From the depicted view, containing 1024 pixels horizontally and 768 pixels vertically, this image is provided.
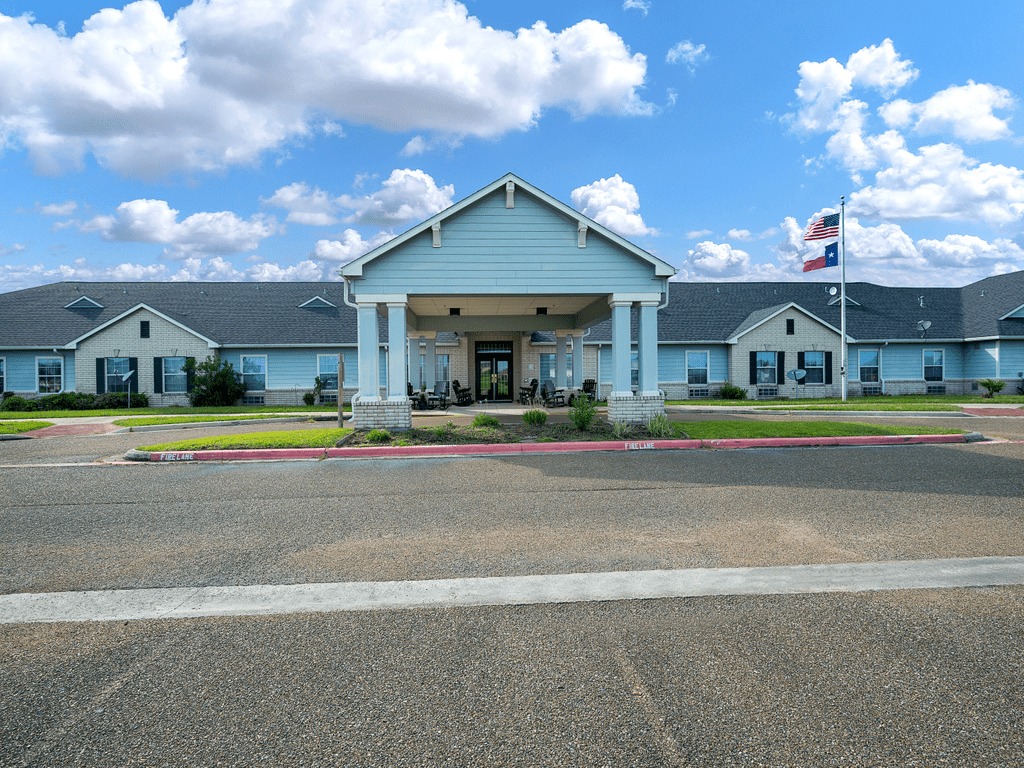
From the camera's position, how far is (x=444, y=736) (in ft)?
9.07

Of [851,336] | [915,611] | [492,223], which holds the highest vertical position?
[492,223]

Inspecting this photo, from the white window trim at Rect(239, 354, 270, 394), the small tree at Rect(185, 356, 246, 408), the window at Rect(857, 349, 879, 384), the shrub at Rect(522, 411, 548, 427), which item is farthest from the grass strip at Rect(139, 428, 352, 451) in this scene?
the window at Rect(857, 349, 879, 384)

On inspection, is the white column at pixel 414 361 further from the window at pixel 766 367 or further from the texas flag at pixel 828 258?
the texas flag at pixel 828 258

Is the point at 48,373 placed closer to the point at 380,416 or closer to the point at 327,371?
the point at 327,371

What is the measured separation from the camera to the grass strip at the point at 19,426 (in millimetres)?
16816

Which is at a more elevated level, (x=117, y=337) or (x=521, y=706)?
(x=117, y=337)

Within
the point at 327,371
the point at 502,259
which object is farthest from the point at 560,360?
the point at 327,371

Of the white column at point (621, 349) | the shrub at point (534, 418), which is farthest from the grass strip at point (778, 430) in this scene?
the shrub at point (534, 418)

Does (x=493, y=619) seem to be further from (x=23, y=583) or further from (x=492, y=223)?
(x=492, y=223)

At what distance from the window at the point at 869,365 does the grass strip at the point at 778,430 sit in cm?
1711

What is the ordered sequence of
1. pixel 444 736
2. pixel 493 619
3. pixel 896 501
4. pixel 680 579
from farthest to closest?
1. pixel 896 501
2. pixel 680 579
3. pixel 493 619
4. pixel 444 736

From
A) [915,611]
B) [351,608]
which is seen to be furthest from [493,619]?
[915,611]

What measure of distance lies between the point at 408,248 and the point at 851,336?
2494 centimetres

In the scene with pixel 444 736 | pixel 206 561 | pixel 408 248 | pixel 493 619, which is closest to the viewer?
pixel 444 736
